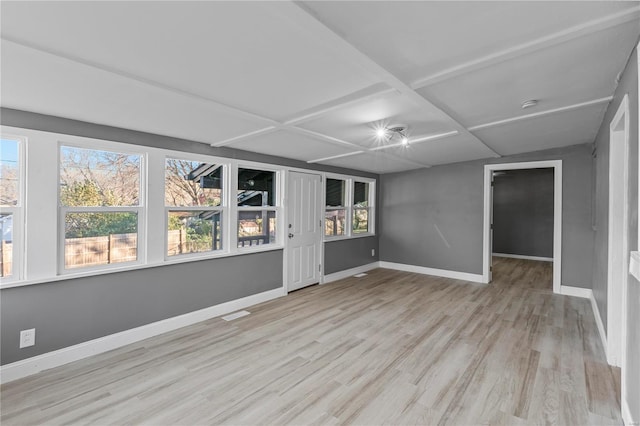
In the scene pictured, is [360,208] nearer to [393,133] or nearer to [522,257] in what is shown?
[393,133]

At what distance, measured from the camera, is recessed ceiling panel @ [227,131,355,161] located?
3.52m

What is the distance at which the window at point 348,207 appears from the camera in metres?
5.73

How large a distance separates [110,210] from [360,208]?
455 centimetres

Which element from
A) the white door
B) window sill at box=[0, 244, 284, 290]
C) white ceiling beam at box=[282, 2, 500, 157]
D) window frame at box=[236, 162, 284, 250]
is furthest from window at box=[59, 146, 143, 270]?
white ceiling beam at box=[282, 2, 500, 157]

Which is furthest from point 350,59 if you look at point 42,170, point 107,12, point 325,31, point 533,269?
point 533,269

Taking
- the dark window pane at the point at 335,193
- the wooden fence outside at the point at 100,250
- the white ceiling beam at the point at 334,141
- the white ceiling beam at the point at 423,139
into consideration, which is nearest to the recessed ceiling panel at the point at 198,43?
the white ceiling beam at the point at 334,141

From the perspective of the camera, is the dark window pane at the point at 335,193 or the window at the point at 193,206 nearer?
the window at the point at 193,206

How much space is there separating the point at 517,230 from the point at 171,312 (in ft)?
28.3

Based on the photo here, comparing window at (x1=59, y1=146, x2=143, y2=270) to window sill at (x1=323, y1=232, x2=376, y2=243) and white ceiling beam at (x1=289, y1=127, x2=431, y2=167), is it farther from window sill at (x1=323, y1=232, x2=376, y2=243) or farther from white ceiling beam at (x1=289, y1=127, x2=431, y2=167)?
window sill at (x1=323, y1=232, x2=376, y2=243)

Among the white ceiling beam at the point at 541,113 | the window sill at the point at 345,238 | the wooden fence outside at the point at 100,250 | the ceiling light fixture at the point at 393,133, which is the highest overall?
the white ceiling beam at the point at 541,113

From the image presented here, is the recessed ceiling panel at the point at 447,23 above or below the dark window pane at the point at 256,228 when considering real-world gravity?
above

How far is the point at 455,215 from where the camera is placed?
5.82m

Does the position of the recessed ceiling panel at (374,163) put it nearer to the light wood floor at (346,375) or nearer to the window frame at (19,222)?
the light wood floor at (346,375)

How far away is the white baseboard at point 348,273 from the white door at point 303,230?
10.4 inches
